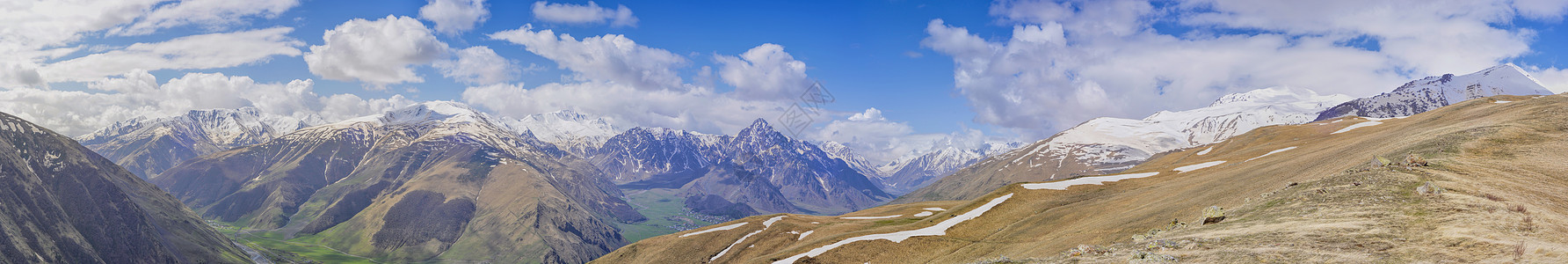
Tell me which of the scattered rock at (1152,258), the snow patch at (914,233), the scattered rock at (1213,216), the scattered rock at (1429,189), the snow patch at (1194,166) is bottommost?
the snow patch at (914,233)

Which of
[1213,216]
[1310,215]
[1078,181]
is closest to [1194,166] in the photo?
[1078,181]

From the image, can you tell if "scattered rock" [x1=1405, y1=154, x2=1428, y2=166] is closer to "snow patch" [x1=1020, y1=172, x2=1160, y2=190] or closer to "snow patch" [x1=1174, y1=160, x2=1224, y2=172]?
"snow patch" [x1=1020, y1=172, x2=1160, y2=190]

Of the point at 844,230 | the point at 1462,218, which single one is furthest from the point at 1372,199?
the point at 844,230

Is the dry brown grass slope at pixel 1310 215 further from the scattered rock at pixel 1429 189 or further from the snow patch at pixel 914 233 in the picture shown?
the snow patch at pixel 914 233

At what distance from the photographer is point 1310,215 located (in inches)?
1210

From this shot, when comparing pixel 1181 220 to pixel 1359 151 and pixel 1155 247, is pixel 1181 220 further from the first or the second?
pixel 1359 151

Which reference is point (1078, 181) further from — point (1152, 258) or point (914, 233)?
point (1152, 258)

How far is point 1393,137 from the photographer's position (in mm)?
67500

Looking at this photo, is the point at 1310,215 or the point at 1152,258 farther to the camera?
the point at 1310,215

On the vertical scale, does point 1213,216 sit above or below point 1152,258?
above

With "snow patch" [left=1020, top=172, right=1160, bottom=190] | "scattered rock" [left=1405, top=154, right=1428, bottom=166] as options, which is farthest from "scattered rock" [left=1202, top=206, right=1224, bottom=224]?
"snow patch" [left=1020, top=172, right=1160, bottom=190]

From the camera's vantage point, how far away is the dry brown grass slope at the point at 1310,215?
79.3 feet

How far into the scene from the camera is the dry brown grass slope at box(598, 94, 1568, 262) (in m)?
24.2

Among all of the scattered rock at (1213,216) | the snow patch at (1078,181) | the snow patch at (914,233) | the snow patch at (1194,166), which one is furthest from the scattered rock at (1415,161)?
the snow patch at (1194,166)
